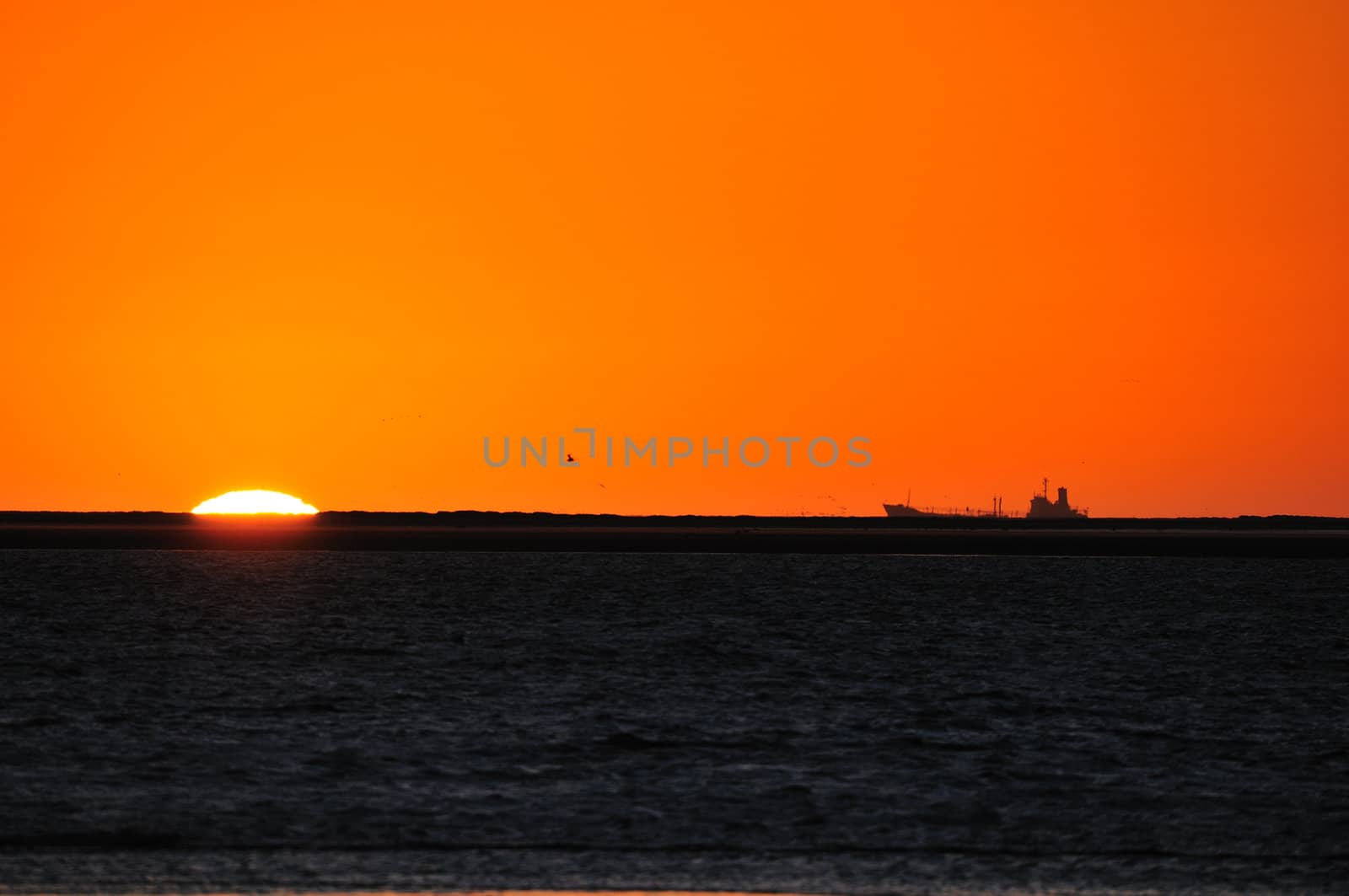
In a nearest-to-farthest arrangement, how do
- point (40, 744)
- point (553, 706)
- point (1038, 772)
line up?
1. point (1038, 772)
2. point (40, 744)
3. point (553, 706)

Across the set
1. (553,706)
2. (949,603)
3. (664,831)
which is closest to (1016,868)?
(664,831)

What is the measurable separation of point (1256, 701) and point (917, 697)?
29.8ft

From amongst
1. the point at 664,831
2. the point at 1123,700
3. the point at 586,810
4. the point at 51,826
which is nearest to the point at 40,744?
the point at 51,826

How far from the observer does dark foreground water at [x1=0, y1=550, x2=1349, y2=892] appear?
19.9m

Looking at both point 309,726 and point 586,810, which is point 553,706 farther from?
point 586,810

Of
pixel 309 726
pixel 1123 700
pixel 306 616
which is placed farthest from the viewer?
pixel 306 616

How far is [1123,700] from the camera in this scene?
44719 millimetres

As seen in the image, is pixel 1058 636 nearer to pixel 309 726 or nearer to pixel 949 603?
pixel 949 603

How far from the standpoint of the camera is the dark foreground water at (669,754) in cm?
1988

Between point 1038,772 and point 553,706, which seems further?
point 553,706

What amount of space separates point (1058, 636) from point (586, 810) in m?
52.1

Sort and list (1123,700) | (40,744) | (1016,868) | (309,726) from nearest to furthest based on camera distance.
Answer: (1016,868) → (40,744) → (309,726) → (1123,700)

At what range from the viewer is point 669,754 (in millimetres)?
32188

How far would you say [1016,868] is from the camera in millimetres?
19609
